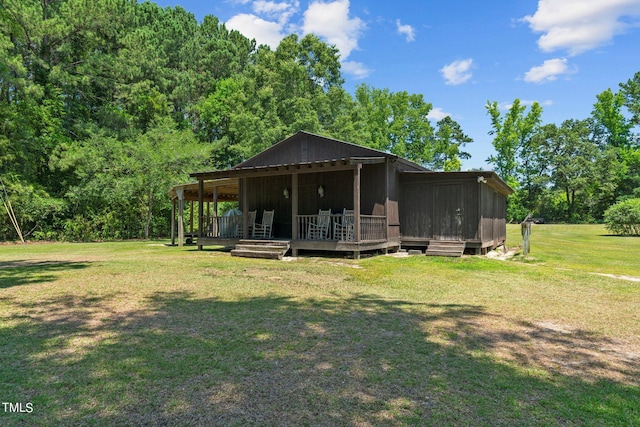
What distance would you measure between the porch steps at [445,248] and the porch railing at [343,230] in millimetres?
1545

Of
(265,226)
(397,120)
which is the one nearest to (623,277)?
(265,226)

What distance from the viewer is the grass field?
2.57 metres

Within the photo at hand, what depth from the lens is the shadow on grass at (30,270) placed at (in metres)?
7.12

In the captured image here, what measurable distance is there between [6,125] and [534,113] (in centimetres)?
4663

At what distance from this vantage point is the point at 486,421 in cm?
246

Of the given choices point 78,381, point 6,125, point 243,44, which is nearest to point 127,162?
point 6,125

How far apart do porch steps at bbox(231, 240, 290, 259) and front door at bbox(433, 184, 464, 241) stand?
16.8 feet

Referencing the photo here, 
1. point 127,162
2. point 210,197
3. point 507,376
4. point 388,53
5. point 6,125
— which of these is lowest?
point 507,376

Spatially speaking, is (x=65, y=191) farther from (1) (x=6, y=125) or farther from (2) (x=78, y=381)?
(2) (x=78, y=381)


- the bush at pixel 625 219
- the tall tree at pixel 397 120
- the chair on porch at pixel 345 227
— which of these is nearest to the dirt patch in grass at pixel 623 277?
the chair on porch at pixel 345 227

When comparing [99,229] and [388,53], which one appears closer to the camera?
[99,229]

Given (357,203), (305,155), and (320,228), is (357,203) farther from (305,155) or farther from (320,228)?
(305,155)

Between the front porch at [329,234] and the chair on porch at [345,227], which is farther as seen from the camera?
the chair on porch at [345,227]

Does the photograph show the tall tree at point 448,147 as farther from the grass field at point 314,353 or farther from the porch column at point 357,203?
the grass field at point 314,353
